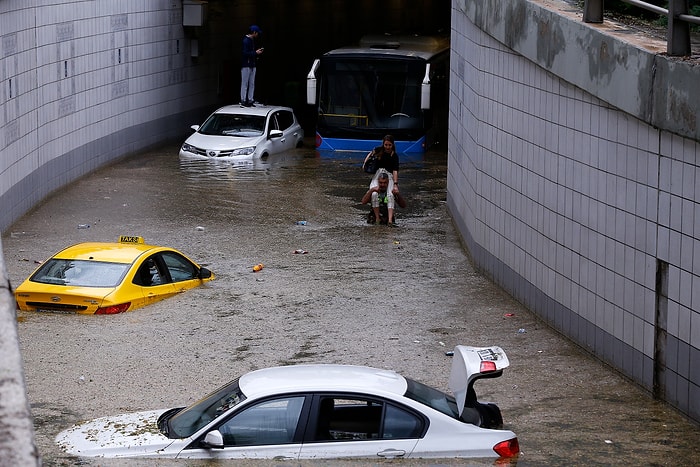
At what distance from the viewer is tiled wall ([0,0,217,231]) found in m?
22.3

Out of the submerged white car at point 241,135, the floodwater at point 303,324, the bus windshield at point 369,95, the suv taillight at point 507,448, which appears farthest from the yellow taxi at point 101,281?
the bus windshield at point 369,95

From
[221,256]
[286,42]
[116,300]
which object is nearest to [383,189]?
[221,256]

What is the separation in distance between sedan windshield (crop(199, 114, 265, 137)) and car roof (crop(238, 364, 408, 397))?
21722mm

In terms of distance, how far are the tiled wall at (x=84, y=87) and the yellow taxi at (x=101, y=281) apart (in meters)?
5.83

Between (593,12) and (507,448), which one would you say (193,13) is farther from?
(507,448)

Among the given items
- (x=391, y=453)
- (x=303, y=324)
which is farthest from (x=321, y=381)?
(x=303, y=324)

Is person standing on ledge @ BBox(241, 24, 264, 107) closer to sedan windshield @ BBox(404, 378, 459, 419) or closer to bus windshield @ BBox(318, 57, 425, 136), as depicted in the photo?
bus windshield @ BBox(318, 57, 425, 136)

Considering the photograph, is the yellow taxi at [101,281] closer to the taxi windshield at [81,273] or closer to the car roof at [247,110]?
the taxi windshield at [81,273]

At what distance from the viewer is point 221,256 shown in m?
19.6

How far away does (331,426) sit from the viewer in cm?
882

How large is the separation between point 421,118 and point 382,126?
104 cm

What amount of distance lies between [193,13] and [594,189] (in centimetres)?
2353

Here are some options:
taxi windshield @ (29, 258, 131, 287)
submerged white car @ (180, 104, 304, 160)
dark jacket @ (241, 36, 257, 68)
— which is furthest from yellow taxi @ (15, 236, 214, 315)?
dark jacket @ (241, 36, 257, 68)

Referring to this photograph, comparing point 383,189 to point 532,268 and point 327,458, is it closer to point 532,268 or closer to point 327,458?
point 532,268
